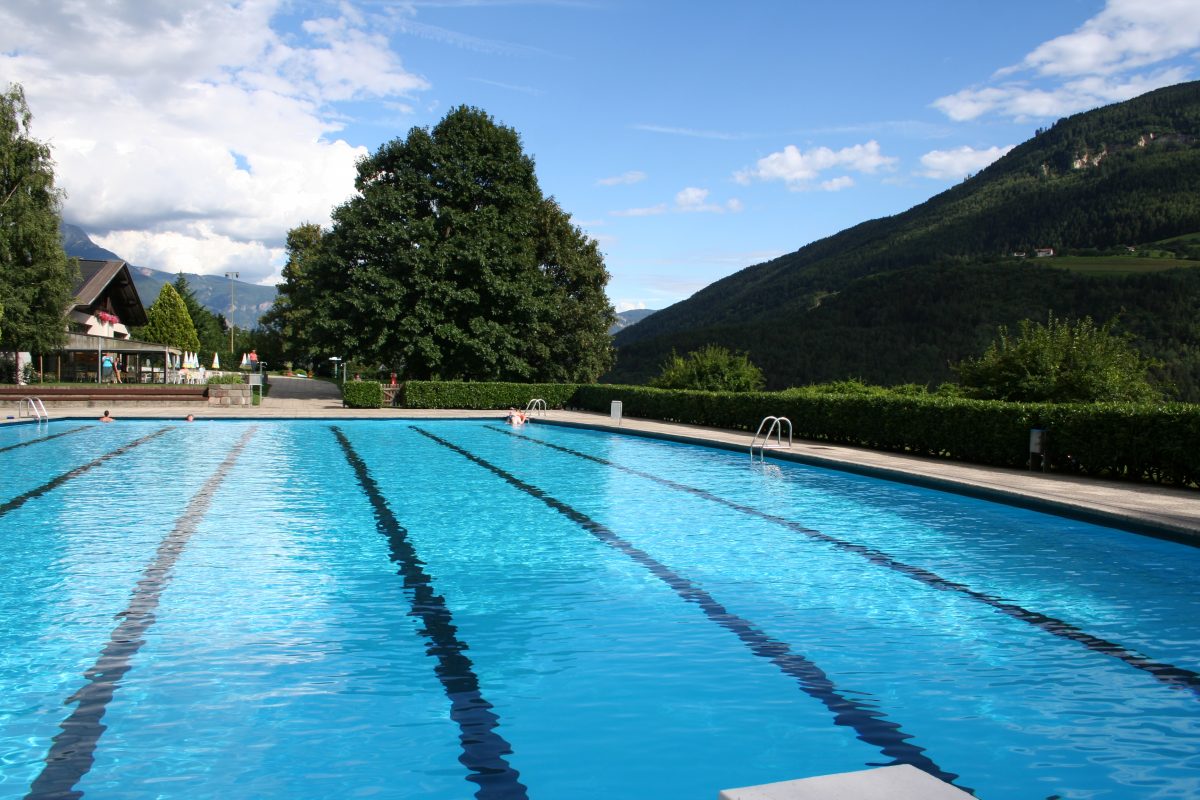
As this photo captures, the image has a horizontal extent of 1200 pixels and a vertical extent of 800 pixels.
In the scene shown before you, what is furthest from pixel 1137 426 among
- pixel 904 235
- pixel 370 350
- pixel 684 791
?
pixel 904 235

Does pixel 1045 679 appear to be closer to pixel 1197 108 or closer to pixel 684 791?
pixel 684 791

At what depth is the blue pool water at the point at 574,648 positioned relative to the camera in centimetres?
382

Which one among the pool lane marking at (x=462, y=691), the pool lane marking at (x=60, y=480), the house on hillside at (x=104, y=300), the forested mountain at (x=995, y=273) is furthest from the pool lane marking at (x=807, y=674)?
the house on hillside at (x=104, y=300)

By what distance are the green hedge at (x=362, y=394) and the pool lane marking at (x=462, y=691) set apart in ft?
77.7

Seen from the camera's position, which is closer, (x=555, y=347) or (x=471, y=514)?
(x=471, y=514)

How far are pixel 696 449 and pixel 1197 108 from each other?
300 ft

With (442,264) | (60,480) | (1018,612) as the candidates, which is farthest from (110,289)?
(1018,612)

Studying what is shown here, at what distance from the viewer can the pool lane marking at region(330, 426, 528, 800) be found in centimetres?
370

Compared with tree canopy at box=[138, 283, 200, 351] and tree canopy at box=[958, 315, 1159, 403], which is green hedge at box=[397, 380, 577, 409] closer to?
tree canopy at box=[958, 315, 1159, 403]

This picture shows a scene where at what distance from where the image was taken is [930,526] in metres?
9.95

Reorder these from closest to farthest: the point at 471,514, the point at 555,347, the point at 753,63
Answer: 1. the point at 471,514
2. the point at 753,63
3. the point at 555,347

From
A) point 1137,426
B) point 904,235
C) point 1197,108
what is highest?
point 1197,108

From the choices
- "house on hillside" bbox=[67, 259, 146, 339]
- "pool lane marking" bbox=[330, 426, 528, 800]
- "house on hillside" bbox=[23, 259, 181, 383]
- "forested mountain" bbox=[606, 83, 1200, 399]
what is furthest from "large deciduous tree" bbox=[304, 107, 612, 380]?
"forested mountain" bbox=[606, 83, 1200, 399]

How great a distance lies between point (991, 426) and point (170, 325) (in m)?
67.7
